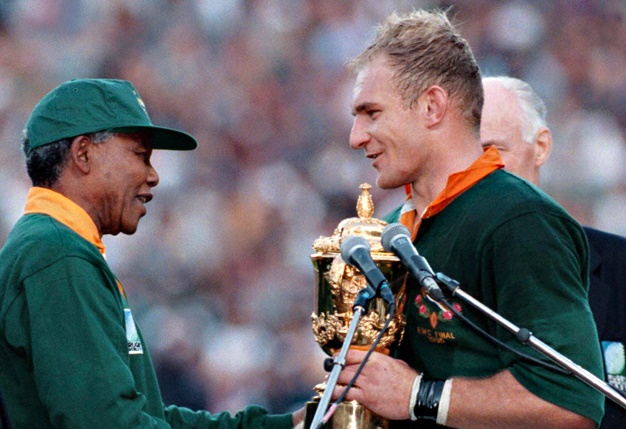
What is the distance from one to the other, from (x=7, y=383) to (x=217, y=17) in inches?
163

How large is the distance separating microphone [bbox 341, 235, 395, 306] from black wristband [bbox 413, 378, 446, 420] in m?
0.38

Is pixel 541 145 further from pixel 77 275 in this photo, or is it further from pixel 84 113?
pixel 77 275

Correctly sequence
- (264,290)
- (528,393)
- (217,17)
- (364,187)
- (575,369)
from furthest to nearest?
(217,17)
(264,290)
(364,187)
(528,393)
(575,369)

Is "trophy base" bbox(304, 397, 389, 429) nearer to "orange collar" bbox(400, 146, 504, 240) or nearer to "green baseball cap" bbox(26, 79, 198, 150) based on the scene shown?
"orange collar" bbox(400, 146, 504, 240)

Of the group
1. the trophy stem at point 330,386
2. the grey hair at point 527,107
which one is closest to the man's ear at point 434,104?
the trophy stem at point 330,386

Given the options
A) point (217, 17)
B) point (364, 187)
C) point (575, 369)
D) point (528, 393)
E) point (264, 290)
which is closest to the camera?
point (575, 369)

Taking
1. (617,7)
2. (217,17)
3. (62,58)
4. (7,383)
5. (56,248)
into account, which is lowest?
(7,383)

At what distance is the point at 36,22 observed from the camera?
20.3 feet

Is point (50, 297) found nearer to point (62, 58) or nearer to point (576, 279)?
point (576, 279)

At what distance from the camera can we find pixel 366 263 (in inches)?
92.2

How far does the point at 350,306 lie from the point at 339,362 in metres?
0.49

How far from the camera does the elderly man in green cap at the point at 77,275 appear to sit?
8.09 feet

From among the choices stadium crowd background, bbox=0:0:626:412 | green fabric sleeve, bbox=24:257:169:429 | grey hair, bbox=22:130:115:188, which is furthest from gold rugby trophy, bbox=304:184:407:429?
stadium crowd background, bbox=0:0:626:412

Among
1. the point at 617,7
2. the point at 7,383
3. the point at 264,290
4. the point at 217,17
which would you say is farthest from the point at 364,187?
the point at 617,7
